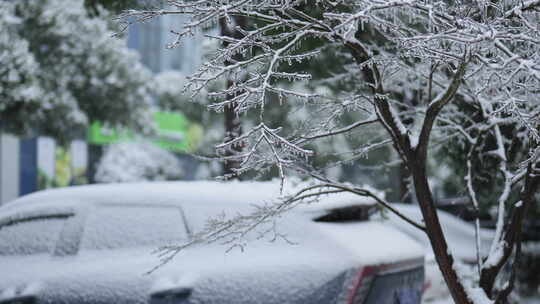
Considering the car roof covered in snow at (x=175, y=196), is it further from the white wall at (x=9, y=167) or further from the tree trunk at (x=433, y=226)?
the white wall at (x=9, y=167)

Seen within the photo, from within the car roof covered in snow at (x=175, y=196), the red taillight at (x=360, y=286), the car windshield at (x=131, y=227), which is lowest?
the red taillight at (x=360, y=286)

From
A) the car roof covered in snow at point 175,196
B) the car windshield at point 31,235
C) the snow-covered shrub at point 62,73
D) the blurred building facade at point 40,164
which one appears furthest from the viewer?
the blurred building facade at point 40,164

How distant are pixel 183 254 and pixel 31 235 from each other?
1.15 metres

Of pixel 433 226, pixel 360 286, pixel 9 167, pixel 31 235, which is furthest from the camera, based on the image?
pixel 9 167

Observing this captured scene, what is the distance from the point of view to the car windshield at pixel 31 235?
409 cm

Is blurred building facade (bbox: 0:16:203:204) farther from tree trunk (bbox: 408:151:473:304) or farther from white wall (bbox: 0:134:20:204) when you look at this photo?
tree trunk (bbox: 408:151:473:304)

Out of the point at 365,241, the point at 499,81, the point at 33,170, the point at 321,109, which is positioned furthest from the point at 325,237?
the point at 33,170

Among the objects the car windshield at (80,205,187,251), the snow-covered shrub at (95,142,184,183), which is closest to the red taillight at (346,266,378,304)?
the car windshield at (80,205,187,251)

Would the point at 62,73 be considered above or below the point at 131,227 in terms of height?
above

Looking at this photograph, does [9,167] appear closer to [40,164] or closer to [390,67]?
[40,164]

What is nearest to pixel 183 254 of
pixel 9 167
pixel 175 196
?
pixel 175 196

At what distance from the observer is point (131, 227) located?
393 centimetres

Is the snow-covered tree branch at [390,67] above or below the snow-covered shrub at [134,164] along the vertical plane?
above

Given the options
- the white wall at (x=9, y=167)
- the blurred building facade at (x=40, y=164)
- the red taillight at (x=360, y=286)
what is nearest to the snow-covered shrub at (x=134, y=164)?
the blurred building facade at (x=40, y=164)
